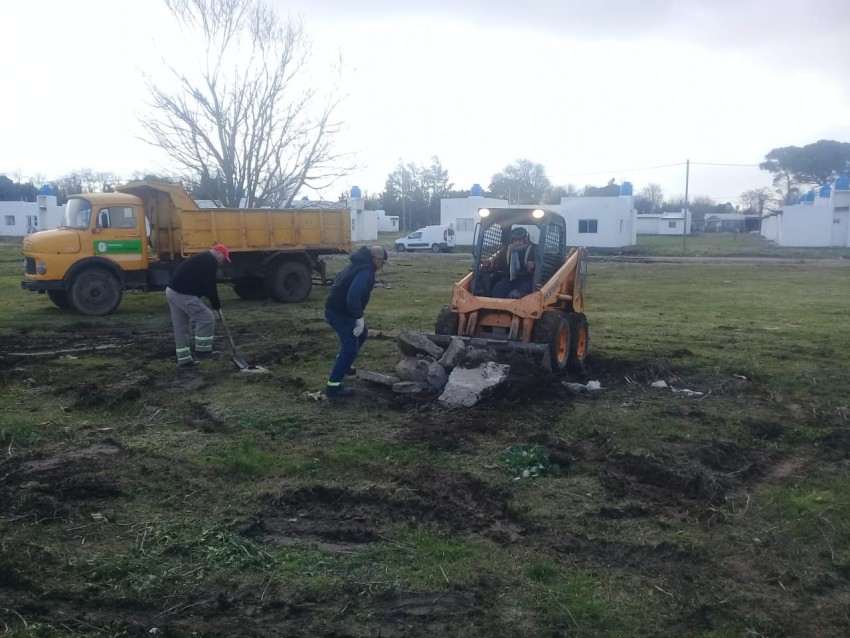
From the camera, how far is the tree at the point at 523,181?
80050 millimetres

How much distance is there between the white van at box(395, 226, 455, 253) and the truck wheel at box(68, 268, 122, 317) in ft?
99.8

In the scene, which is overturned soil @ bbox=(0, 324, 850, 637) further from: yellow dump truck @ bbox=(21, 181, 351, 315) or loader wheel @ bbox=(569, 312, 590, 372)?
yellow dump truck @ bbox=(21, 181, 351, 315)

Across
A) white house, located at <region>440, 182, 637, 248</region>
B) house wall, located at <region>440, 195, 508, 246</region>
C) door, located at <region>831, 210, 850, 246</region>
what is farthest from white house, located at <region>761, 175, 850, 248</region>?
house wall, located at <region>440, 195, 508, 246</region>

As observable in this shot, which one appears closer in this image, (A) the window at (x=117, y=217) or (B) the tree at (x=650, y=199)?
(A) the window at (x=117, y=217)

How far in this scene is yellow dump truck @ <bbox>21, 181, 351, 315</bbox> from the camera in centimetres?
1518

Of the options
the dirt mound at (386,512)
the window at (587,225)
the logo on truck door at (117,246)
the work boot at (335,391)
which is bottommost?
the dirt mound at (386,512)

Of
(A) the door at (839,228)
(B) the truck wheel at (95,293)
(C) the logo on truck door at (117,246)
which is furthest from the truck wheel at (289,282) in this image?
(A) the door at (839,228)

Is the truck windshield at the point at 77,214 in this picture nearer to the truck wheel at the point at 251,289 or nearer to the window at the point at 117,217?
the window at the point at 117,217

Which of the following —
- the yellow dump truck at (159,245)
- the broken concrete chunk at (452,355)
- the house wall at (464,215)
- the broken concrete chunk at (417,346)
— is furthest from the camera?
the house wall at (464,215)

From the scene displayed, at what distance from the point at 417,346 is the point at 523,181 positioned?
7849 cm

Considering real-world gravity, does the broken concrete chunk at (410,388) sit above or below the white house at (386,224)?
below

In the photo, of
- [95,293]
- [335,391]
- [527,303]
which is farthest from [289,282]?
[335,391]

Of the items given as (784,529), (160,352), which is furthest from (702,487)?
(160,352)

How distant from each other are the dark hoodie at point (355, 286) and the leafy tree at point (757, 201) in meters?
82.1
